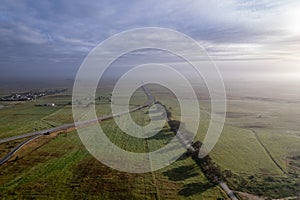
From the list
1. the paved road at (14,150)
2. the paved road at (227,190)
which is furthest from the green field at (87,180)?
the paved road at (14,150)

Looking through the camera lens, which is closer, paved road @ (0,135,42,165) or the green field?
the green field

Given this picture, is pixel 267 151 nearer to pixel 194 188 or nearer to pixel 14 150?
pixel 194 188

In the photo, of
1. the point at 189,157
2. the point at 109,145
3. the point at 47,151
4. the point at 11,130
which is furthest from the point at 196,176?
the point at 11,130

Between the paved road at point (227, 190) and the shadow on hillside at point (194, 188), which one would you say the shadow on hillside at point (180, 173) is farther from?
the paved road at point (227, 190)

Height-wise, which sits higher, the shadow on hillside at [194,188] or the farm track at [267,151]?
the farm track at [267,151]

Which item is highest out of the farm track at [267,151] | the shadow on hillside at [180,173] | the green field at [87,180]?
the farm track at [267,151]

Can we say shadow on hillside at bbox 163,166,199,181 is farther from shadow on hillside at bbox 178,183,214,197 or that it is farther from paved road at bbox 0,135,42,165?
paved road at bbox 0,135,42,165

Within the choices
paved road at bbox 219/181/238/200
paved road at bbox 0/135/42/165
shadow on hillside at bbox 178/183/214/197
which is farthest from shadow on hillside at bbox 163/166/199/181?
paved road at bbox 0/135/42/165
